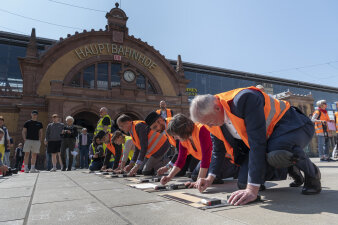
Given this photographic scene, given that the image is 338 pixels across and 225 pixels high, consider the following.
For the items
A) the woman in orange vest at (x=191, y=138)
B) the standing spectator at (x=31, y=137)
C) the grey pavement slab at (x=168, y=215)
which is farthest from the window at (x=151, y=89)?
the grey pavement slab at (x=168, y=215)

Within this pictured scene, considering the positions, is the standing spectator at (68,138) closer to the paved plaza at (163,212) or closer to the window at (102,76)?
the paved plaza at (163,212)

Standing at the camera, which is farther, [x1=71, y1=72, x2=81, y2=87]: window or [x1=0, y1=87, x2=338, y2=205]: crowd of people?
[x1=71, y1=72, x2=81, y2=87]: window

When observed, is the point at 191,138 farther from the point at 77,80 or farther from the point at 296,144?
the point at 77,80

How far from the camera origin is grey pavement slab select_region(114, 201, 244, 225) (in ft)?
4.48

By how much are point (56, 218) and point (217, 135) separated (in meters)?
1.65

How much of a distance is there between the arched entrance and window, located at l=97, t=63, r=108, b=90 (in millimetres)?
2282

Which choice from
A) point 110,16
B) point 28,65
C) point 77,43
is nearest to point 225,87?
point 110,16

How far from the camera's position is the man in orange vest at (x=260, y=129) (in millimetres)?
1780

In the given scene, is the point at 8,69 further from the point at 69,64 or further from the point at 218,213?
the point at 218,213

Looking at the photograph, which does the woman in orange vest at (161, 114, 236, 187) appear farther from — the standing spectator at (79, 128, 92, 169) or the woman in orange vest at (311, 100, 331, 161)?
the standing spectator at (79, 128, 92, 169)

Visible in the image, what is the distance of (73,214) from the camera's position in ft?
5.42

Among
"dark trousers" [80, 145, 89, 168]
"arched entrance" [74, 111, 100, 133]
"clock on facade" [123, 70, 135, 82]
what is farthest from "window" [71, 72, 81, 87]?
"dark trousers" [80, 145, 89, 168]

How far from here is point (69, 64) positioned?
688 inches

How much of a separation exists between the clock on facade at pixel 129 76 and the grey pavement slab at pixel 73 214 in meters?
16.1
